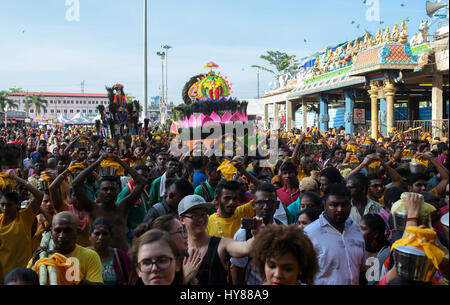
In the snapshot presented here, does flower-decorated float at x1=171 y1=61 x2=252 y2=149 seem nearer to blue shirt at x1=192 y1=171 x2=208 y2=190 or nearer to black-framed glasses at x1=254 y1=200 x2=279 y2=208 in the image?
blue shirt at x1=192 y1=171 x2=208 y2=190

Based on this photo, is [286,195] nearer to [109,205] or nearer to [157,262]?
[109,205]

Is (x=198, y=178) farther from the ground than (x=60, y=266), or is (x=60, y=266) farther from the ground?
(x=198, y=178)

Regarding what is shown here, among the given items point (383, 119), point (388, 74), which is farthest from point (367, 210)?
point (383, 119)

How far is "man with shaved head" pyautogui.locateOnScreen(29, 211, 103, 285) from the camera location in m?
3.28

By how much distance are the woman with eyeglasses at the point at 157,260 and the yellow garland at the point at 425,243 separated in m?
1.24

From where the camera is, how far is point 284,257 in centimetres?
253

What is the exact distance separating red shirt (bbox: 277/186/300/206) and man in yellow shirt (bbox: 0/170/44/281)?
2.80 m

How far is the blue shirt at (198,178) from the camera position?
21.6 feet

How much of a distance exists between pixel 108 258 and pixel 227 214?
1.18 metres

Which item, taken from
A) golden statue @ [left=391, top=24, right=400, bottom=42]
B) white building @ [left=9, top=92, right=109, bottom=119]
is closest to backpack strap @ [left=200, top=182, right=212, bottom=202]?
golden statue @ [left=391, top=24, right=400, bottom=42]

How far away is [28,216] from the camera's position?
4.45m
